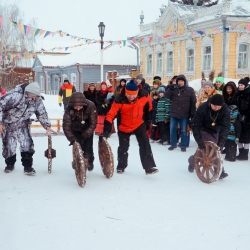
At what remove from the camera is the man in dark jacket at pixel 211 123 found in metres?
5.39

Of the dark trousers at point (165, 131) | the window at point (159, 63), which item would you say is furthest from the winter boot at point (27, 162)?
the window at point (159, 63)

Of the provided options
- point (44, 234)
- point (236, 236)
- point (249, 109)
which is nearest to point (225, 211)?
point (236, 236)

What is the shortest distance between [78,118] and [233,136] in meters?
3.15

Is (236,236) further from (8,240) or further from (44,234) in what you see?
(8,240)

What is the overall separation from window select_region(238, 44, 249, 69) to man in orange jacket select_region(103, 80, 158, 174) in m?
14.0

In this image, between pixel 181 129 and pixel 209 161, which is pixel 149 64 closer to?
pixel 181 129

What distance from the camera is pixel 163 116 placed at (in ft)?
28.2

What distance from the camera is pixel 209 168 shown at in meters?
5.31

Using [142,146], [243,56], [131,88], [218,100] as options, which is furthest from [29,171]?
[243,56]

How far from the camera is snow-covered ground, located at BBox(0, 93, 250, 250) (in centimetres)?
334

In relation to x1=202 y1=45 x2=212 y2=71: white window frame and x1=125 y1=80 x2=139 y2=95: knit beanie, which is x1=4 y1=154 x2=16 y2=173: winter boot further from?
x1=202 y1=45 x2=212 y2=71: white window frame

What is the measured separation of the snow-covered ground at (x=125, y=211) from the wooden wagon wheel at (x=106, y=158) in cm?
14

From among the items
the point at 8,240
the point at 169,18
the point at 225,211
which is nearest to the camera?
the point at 8,240

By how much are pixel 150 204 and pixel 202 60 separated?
16287 millimetres
